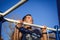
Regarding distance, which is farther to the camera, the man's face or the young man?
the man's face

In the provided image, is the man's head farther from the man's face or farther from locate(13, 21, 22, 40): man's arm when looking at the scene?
locate(13, 21, 22, 40): man's arm

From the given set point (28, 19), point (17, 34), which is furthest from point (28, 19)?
point (17, 34)

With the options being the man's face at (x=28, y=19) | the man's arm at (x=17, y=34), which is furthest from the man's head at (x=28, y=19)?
the man's arm at (x=17, y=34)

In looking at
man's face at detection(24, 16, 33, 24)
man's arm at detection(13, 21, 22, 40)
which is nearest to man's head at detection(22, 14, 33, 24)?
man's face at detection(24, 16, 33, 24)

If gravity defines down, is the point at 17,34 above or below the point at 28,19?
below

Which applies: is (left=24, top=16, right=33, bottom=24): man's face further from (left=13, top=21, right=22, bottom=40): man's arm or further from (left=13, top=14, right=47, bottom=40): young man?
(left=13, top=21, right=22, bottom=40): man's arm

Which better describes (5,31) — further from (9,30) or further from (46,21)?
(46,21)

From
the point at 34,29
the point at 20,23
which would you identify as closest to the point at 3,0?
the point at 20,23

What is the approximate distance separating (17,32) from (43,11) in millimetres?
325

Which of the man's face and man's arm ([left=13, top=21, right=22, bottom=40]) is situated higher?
the man's face

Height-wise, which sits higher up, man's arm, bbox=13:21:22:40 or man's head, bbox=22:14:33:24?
man's head, bbox=22:14:33:24

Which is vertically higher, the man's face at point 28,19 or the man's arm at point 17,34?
the man's face at point 28,19

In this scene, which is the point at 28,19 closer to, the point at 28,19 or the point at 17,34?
the point at 28,19

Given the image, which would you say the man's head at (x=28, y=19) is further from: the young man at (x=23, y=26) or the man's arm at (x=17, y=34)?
the man's arm at (x=17, y=34)
